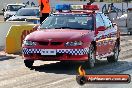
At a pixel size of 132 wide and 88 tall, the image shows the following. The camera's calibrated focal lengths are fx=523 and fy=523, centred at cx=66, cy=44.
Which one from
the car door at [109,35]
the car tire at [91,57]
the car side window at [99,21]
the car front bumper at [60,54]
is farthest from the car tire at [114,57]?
the car front bumper at [60,54]

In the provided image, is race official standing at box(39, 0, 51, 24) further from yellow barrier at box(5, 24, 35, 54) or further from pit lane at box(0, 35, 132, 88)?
pit lane at box(0, 35, 132, 88)

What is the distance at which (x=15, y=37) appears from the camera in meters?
18.9

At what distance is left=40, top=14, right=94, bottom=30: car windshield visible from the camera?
1423 cm

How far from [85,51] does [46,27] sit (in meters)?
1.69

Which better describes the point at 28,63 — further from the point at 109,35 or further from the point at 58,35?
the point at 109,35

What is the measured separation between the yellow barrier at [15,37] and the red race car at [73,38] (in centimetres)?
368

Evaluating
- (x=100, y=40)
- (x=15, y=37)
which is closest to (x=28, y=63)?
(x=100, y=40)

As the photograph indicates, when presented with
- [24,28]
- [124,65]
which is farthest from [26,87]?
[24,28]

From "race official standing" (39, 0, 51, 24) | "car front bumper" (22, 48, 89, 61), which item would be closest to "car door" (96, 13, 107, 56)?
"car front bumper" (22, 48, 89, 61)

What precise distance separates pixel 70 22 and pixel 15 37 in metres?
4.84

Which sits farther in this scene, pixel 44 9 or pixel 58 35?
pixel 44 9

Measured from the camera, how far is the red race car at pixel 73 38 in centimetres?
1294

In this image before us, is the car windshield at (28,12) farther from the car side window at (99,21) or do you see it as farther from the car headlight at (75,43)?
the car headlight at (75,43)

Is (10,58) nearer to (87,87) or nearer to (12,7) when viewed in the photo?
(87,87)
